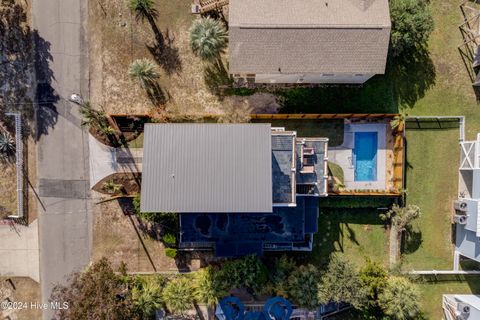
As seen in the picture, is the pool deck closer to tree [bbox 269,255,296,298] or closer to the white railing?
tree [bbox 269,255,296,298]

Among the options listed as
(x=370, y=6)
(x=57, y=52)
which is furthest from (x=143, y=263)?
(x=370, y=6)

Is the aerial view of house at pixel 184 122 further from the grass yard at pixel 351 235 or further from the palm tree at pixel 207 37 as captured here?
the palm tree at pixel 207 37

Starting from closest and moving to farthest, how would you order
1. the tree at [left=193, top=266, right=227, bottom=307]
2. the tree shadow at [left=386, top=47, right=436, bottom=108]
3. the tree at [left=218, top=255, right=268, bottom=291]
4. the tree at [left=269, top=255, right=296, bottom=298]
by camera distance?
the tree at [left=218, top=255, right=268, bottom=291] < the tree at [left=193, top=266, right=227, bottom=307] < the tree at [left=269, top=255, right=296, bottom=298] < the tree shadow at [left=386, top=47, right=436, bottom=108]

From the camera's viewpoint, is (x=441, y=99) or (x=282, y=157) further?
(x=441, y=99)

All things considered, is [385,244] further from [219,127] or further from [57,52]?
[57,52]

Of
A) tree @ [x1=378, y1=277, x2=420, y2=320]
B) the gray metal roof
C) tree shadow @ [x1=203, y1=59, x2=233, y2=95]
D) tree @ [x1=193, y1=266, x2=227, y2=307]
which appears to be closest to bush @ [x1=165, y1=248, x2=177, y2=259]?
tree @ [x1=193, y1=266, x2=227, y2=307]

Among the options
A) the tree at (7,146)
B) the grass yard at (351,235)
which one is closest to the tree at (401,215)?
the grass yard at (351,235)

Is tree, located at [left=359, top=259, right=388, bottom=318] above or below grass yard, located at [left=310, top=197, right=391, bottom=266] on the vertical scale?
below
